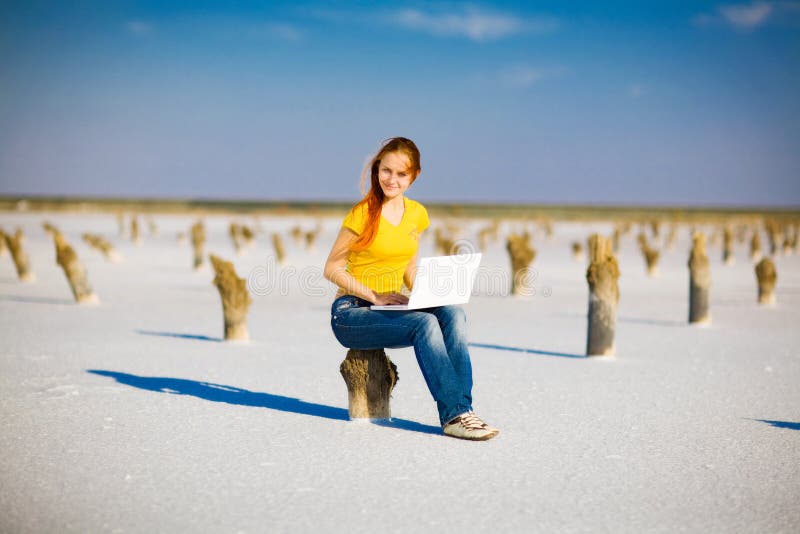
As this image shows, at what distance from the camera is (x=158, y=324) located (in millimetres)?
10812

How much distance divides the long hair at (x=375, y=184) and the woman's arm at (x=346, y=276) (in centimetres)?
6

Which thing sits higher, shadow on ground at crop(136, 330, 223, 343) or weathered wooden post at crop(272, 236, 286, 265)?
weathered wooden post at crop(272, 236, 286, 265)

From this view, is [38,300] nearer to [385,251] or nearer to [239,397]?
[239,397]

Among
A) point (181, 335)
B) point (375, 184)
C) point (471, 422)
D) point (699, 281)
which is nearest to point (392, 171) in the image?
point (375, 184)

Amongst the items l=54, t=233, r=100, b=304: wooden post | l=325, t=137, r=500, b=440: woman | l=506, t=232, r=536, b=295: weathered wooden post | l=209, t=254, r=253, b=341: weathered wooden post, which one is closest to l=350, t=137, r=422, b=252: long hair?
l=325, t=137, r=500, b=440: woman

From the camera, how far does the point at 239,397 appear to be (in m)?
6.56

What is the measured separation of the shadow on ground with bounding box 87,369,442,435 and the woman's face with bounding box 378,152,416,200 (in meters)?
1.63

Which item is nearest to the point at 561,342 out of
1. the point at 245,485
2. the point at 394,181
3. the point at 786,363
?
the point at 786,363

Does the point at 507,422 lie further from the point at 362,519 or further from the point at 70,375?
the point at 70,375

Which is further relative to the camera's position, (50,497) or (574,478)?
(574,478)

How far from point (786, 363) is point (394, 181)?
5.40m

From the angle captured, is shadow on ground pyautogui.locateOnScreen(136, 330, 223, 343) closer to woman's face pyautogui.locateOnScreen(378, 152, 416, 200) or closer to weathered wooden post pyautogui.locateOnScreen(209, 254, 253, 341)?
weathered wooden post pyautogui.locateOnScreen(209, 254, 253, 341)

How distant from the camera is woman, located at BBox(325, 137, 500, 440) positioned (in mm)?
5121

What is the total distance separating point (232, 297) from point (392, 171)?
14.8ft
